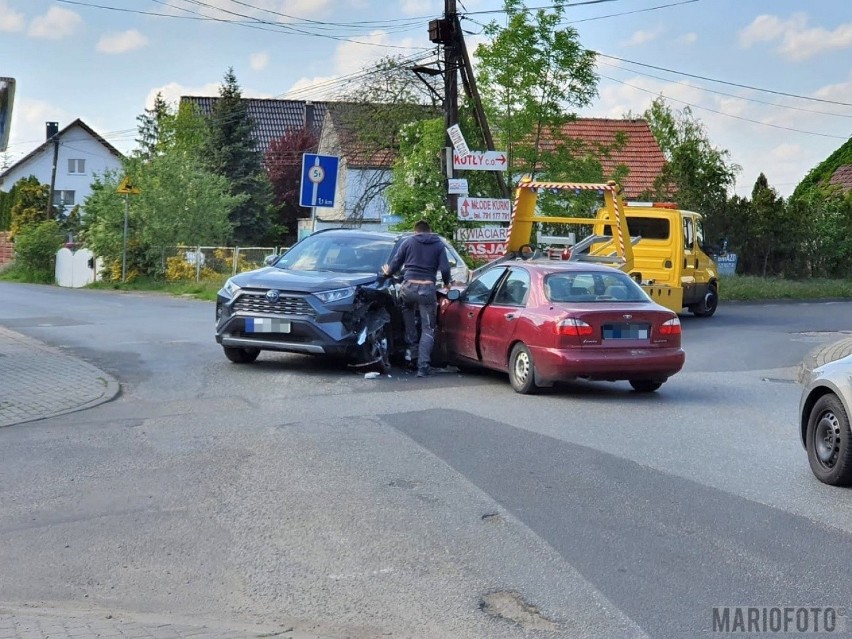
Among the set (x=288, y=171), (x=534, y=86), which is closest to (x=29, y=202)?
(x=288, y=171)

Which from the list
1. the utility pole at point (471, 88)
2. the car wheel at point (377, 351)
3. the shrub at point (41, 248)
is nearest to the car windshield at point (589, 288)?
the car wheel at point (377, 351)

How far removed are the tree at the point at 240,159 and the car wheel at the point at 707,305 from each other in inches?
1128

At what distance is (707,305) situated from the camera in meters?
24.8

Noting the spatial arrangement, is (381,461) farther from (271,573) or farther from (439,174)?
(439,174)

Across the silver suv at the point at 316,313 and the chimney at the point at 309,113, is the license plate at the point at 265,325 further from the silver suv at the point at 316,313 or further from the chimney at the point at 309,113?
the chimney at the point at 309,113

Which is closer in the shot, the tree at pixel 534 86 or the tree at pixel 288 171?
the tree at pixel 534 86

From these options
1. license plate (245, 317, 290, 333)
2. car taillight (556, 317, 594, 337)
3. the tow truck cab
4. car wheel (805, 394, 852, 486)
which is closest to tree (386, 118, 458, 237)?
the tow truck cab

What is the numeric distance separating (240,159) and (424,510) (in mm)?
45492

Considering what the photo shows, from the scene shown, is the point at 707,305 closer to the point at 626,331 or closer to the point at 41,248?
the point at 626,331

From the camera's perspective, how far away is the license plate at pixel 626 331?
38.1 ft

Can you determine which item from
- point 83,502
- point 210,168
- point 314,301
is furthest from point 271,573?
point 210,168

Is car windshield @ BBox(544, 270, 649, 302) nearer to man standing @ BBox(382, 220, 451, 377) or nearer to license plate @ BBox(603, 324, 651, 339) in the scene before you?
license plate @ BBox(603, 324, 651, 339)

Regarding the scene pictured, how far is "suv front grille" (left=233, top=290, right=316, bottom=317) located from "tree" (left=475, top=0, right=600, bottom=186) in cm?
1546

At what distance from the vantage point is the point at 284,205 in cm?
5769
